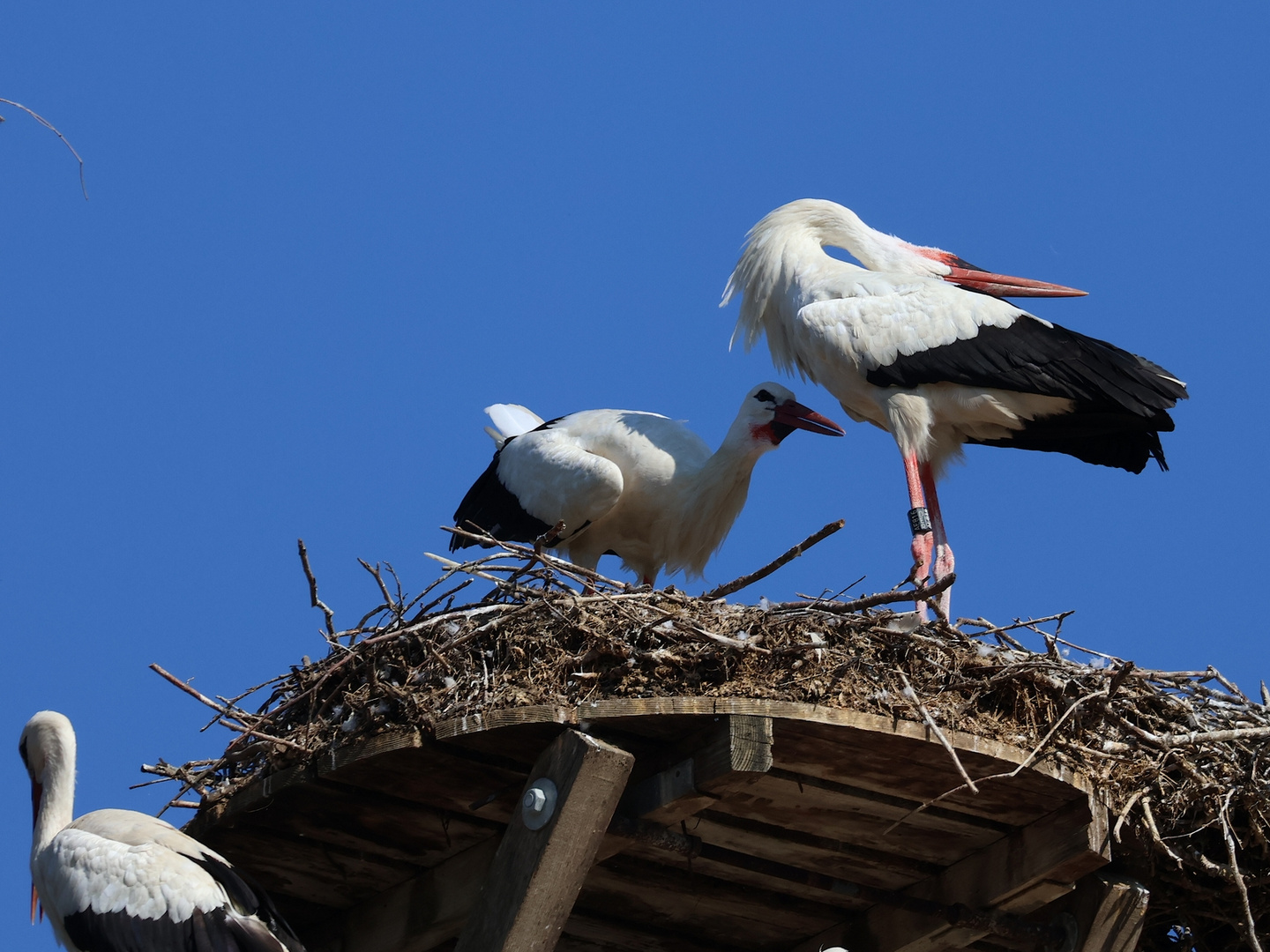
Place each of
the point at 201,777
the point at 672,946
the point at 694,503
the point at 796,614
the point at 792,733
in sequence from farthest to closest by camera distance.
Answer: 1. the point at 694,503
2. the point at 672,946
3. the point at 201,777
4. the point at 796,614
5. the point at 792,733

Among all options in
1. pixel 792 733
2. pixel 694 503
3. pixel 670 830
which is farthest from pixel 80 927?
pixel 694 503

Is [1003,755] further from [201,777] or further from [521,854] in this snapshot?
A: [201,777]

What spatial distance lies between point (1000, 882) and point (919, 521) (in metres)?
2.09

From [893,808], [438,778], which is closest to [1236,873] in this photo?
[893,808]

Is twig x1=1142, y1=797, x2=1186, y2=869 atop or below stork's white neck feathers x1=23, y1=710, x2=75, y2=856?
atop

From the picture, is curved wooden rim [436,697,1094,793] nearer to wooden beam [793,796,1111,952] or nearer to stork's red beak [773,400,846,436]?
wooden beam [793,796,1111,952]

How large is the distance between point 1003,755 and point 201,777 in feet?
7.35

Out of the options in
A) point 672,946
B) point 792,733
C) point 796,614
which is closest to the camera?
point 792,733

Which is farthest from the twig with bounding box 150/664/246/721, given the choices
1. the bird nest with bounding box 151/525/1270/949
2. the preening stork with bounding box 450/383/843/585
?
the preening stork with bounding box 450/383/843/585

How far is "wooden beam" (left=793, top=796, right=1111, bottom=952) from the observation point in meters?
4.47

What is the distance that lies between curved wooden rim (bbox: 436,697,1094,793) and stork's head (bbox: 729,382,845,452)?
3.03m

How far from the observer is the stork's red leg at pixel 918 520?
6.60 meters

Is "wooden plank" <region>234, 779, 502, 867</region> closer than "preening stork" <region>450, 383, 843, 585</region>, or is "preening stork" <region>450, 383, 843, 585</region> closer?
"wooden plank" <region>234, 779, 502, 867</region>

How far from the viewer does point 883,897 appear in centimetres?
509
